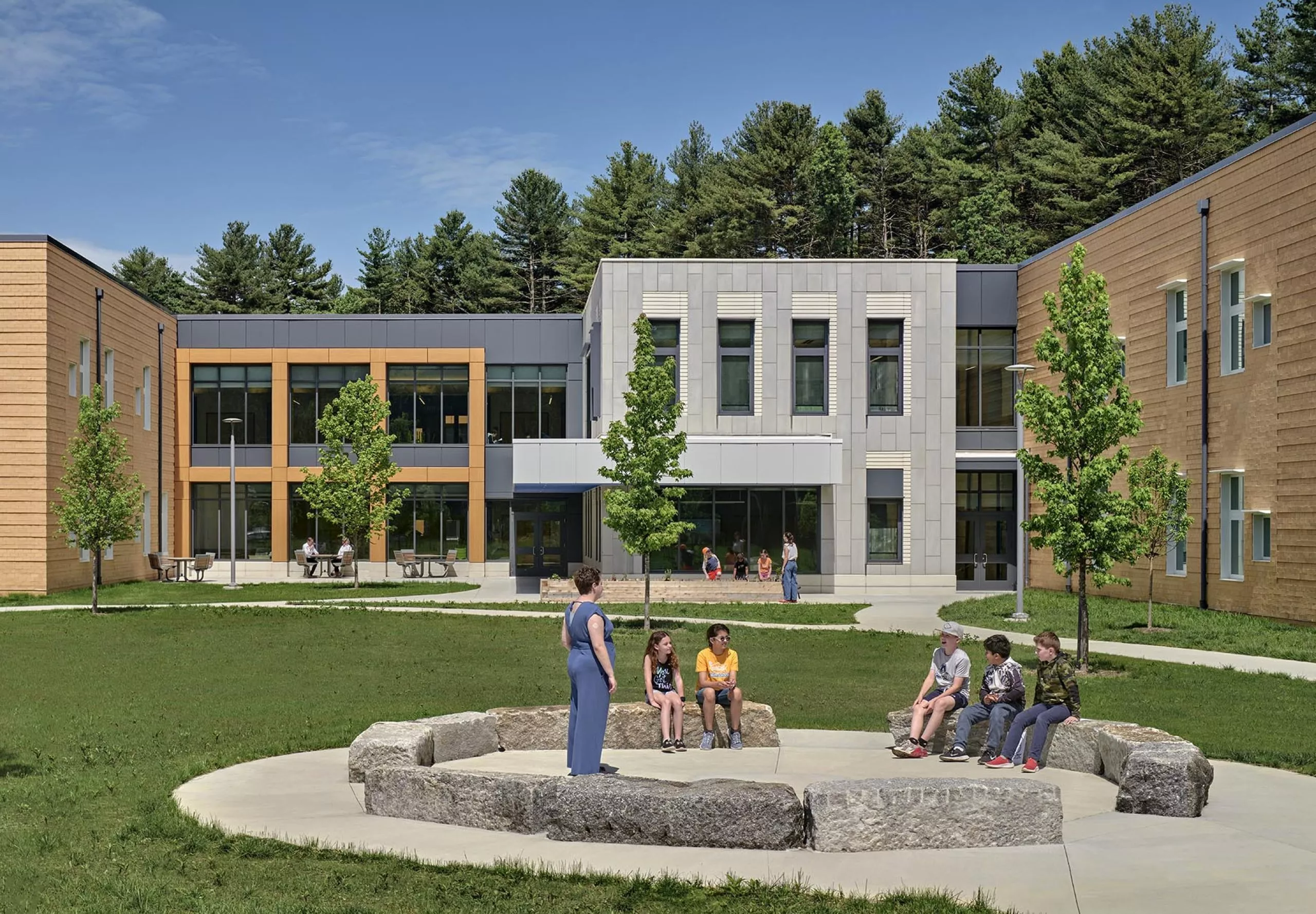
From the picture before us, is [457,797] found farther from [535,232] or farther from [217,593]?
[535,232]

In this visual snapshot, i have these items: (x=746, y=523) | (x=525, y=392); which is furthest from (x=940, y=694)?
(x=525, y=392)

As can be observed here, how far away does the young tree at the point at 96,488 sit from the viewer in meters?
33.1

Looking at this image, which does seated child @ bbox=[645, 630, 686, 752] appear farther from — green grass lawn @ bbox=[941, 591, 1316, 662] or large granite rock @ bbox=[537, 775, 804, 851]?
green grass lawn @ bbox=[941, 591, 1316, 662]

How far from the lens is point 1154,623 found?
1164 inches

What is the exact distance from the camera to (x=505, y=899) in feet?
26.3

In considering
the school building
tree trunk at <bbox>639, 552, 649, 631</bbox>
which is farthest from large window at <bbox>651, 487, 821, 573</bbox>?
tree trunk at <bbox>639, 552, 649, 631</bbox>

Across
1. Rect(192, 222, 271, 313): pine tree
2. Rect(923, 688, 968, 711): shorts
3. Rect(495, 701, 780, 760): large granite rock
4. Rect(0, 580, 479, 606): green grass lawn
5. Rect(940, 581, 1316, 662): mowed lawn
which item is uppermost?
Rect(192, 222, 271, 313): pine tree

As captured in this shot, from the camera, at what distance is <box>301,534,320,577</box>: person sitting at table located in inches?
1954

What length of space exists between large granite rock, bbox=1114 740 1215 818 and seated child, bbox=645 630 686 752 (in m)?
4.54

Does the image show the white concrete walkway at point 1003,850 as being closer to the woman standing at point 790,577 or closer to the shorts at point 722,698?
the shorts at point 722,698

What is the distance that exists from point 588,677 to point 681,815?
2067mm

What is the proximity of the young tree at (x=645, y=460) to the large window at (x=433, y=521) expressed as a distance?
23.6 metres

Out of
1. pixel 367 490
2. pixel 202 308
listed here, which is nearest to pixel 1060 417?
pixel 367 490

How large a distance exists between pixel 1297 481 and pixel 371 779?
2298 centimetres
